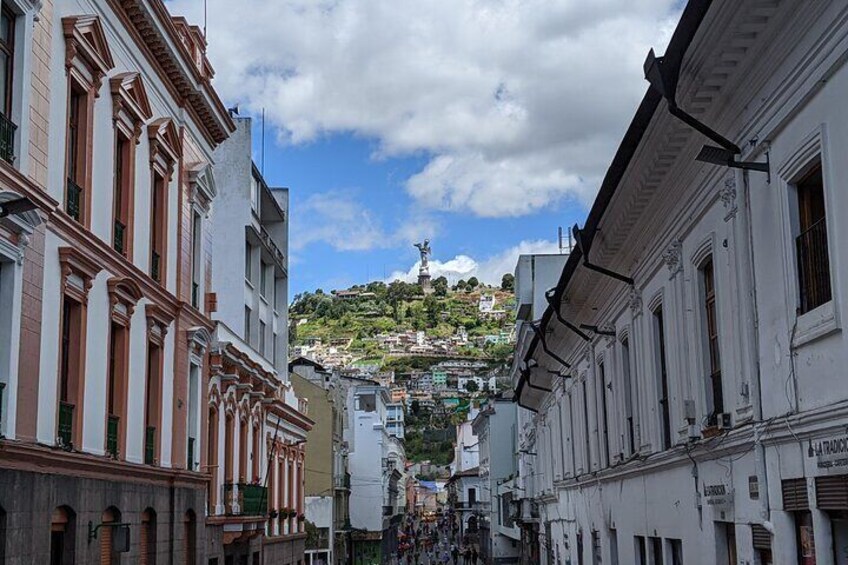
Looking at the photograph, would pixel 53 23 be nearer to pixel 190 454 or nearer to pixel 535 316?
pixel 190 454

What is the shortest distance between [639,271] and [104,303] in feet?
29.0

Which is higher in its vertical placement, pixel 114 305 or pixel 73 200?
pixel 73 200

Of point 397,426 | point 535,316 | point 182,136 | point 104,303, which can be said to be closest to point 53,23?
point 104,303

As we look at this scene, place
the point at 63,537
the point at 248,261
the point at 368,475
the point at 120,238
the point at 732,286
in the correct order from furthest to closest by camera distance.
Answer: the point at 368,475 → the point at 248,261 → the point at 120,238 → the point at 63,537 → the point at 732,286

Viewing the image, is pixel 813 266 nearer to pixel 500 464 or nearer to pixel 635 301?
pixel 635 301

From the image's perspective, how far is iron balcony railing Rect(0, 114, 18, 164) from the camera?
1499 centimetres

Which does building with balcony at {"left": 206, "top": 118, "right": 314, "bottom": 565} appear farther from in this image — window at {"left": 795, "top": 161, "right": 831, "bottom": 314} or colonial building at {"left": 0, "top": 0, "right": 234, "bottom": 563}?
window at {"left": 795, "top": 161, "right": 831, "bottom": 314}

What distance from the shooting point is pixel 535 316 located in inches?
1789

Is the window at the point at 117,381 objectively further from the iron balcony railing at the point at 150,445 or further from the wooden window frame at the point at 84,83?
the wooden window frame at the point at 84,83

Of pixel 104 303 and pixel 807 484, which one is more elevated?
pixel 104 303

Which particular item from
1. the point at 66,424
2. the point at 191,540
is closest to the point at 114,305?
the point at 66,424

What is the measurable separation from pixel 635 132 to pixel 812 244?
14.0 feet

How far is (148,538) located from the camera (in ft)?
74.0

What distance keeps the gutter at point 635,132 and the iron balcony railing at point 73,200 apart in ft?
26.0
